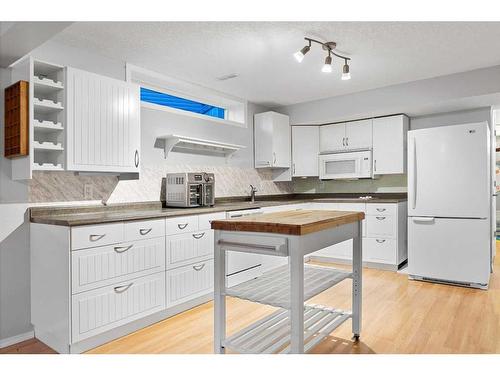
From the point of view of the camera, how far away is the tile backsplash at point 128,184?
9.16ft

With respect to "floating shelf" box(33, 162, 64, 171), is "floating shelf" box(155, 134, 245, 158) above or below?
above

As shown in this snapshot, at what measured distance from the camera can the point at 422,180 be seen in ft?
13.1

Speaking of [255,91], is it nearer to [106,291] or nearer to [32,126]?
[32,126]

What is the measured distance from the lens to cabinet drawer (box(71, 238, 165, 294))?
2.34 metres

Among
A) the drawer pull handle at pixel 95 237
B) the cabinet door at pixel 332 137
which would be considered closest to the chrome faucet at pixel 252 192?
the cabinet door at pixel 332 137

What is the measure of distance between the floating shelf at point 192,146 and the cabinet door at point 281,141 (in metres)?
0.71

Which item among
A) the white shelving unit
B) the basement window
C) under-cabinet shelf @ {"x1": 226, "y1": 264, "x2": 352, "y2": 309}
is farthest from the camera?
the basement window

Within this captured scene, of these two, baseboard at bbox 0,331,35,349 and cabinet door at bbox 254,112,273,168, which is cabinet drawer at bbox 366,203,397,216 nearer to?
cabinet door at bbox 254,112,273,168

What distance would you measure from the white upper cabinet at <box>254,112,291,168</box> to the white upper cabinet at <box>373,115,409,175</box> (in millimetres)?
1334

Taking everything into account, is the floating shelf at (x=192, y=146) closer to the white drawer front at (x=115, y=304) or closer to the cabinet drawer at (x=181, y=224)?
the cabinet drawer at (x=181, y=224)

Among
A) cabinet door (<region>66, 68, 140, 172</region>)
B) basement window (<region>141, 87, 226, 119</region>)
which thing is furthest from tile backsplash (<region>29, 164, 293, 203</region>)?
basement window (<region>141, 87, 226, 119</region>)

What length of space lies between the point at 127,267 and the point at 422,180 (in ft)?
10.8

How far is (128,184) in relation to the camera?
11.2 ft
